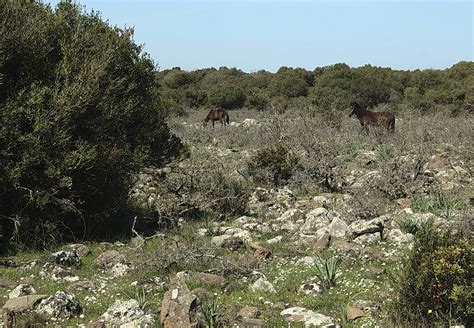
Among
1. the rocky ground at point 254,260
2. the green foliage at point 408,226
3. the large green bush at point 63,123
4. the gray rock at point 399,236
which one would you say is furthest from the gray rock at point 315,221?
the large green bush at point 63,123

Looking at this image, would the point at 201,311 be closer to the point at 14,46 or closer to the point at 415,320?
the point at 415,320

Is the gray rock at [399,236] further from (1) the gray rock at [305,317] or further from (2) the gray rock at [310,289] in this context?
(1) the gray rock at [305,317]

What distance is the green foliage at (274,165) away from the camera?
13.5 metres

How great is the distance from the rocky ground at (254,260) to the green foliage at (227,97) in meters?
29.6

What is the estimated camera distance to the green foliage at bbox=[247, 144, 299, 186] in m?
13.5

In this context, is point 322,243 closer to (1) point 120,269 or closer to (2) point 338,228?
(2) point 338,228

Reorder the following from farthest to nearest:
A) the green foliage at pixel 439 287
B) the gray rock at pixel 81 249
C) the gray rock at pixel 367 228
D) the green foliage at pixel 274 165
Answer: the green foliage at pixel 274 165 < the gray rock at pixel 81 249 < the gray rock at pixel 367 228 < the green foliage at pixel 439 287

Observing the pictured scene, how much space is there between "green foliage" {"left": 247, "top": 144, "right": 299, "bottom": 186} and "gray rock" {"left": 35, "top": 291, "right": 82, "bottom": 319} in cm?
771

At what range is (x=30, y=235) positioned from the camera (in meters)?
9.09

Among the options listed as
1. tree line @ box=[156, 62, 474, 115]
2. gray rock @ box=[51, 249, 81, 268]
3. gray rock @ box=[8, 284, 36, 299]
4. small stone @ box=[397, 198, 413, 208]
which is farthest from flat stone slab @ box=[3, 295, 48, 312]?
tree line @ box=[156, 62, 474, 115]

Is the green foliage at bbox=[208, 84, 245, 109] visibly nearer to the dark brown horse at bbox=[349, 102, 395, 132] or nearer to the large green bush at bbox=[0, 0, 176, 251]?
the dark brown horse at bbox=[349, 102, 395, 132]

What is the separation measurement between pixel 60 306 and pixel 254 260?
2.94m

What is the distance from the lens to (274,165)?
13695 mm

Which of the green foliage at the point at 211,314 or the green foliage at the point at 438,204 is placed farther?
the green foliage at the point at 438,204
